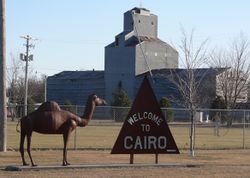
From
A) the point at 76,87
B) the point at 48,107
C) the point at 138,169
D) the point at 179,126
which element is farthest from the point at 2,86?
the point at 76,87

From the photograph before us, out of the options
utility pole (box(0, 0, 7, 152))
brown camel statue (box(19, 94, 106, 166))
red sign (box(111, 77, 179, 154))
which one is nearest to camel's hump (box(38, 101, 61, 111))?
brown camel statue (box(19, 94, 106, 166))

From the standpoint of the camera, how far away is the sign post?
18.2 m

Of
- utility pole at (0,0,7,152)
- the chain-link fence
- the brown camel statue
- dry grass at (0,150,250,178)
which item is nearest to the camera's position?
dry grass at (0,150,250,178)

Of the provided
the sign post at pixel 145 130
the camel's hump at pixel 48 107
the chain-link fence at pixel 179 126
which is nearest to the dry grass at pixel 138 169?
the sign post at pixel 145 130

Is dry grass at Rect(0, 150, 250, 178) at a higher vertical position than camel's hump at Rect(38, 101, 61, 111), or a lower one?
lower

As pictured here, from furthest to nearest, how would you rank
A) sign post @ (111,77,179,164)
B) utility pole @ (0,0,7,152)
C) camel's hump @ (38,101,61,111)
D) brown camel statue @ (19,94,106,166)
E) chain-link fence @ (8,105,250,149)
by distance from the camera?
chain-link fence @ (8,105,250,149)
utility pole @ (0,0,7,152)
sign post @ (111,77,179,164)
camel's hump @ (38,101,61,111)
brown camel statue @ (19,94,106,166)

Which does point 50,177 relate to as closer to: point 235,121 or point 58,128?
point 58,128

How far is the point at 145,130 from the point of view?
18344 millimetres

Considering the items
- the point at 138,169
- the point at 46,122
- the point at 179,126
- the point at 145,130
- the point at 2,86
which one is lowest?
the point at 179,126

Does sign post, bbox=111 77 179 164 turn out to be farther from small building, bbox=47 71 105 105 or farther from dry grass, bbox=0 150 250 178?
small building, bbox=47 71 105 105

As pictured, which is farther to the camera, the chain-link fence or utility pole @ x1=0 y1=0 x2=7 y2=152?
the chain-link fence

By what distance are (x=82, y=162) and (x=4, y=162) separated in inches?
97.5

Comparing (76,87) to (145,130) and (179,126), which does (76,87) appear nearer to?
(179,126)

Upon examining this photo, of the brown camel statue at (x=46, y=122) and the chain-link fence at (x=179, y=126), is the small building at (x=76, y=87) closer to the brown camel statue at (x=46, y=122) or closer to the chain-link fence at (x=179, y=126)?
the chain-link fence at (x=179, y=126)
